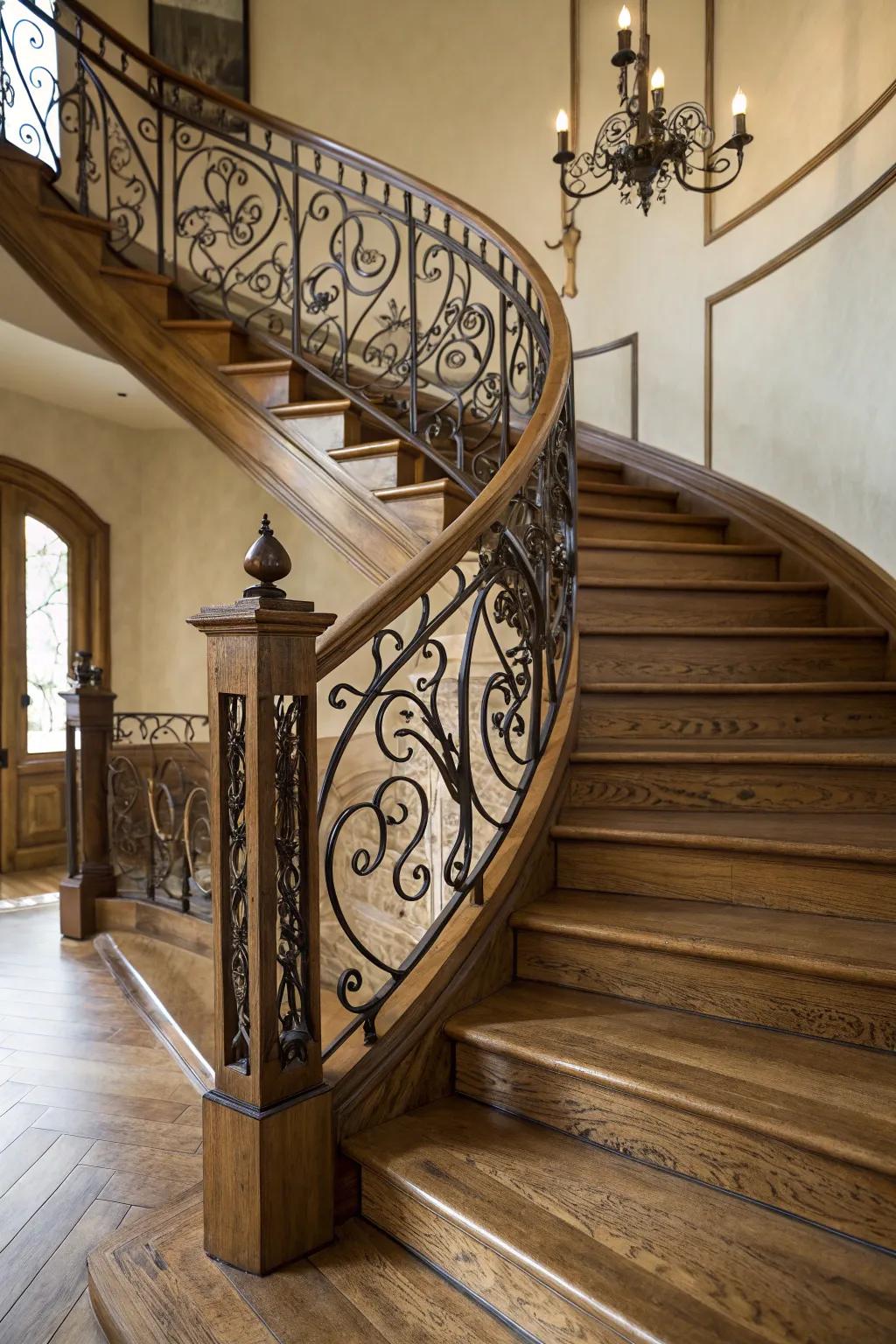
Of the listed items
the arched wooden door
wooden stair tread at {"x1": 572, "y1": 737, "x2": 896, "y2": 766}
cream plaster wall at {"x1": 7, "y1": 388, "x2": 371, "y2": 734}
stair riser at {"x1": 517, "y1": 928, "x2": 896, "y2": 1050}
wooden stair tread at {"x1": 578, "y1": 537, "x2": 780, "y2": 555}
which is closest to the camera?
stair riser at {"x1": 517, "y1": 928, "x2": 896, "y2": 1050}

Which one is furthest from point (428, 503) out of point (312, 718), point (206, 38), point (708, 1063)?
point (206, 38)

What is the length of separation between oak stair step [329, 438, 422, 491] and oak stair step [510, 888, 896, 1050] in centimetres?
182

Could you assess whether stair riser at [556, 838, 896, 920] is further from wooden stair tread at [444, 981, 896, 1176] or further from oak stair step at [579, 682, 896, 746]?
oak stair step at [579, 682, 896, 746]

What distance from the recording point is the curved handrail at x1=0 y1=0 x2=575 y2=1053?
196 cm

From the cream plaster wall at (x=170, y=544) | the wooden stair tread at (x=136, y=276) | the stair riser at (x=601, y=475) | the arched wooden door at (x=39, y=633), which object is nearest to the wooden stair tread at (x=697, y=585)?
the stair riser at (x=601, y=475)

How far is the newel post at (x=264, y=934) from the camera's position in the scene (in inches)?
60.1

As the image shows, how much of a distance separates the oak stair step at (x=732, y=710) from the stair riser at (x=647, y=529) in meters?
1.02

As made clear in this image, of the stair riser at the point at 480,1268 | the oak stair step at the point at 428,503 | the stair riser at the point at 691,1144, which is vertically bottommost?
the stair riser at the point at 480,1268

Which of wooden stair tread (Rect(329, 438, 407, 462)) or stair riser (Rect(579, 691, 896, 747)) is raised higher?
wooden stair tread (Rect(329, 438, 407, 462))

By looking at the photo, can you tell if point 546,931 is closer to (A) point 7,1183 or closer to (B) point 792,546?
(A) point 7,1183

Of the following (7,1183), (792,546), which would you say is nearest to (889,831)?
(792,546)

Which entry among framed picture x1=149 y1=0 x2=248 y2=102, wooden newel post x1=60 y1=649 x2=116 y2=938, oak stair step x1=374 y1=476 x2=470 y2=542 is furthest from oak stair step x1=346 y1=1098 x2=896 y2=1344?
framed picture x1=149 y1=0 x2=248 y2=102

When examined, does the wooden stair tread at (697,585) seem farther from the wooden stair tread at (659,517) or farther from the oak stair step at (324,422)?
Result: the oak stair step at (324,422)

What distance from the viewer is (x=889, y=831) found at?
2043 millimetres
